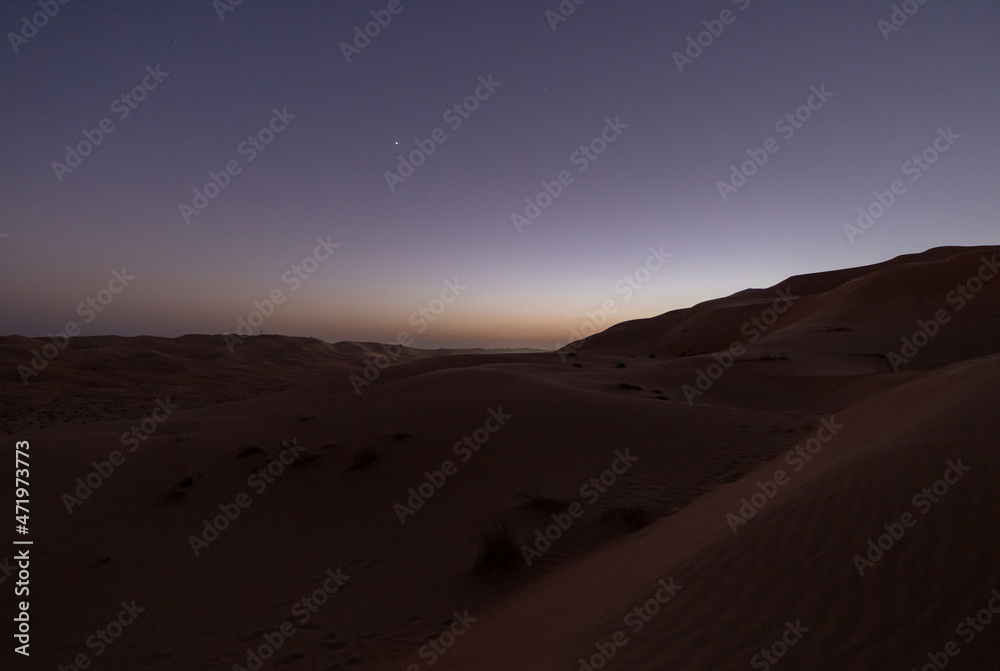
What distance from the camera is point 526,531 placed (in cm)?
640

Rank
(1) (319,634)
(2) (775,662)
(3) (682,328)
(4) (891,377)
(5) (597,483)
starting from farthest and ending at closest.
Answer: (3) (682,328) → (4) (891,377) → (5) (597,483) → (1) (319,634) → (2) (775,662)

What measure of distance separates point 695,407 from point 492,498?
7611 mm

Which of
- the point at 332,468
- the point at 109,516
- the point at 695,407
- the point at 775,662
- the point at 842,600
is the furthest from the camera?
the point at 695,407

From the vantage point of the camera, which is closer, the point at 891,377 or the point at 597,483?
the point at 597,483

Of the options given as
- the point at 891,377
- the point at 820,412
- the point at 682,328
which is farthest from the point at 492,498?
the point at 682,328

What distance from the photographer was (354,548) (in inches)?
258

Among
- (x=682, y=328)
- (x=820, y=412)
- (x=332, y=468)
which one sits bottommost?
(x=820, y=412)

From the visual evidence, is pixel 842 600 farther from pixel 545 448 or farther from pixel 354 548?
pixel 545 448

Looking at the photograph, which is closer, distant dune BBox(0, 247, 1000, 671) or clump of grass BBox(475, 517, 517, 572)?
distant dune BBox(0, 247, 1000, 671)

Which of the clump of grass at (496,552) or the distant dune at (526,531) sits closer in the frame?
the distant dune at (526,531)

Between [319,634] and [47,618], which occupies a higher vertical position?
[47,618]

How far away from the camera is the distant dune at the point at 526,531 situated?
122 inches

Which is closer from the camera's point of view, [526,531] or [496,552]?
[496,552]

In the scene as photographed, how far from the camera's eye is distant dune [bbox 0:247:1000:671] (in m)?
3.10
